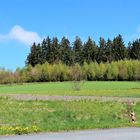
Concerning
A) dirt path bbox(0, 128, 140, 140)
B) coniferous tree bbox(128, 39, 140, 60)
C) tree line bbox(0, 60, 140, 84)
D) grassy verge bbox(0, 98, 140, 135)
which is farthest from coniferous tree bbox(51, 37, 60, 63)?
dirt path bbox(0, 128, 140, 140)

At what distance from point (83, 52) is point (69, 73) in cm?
3457

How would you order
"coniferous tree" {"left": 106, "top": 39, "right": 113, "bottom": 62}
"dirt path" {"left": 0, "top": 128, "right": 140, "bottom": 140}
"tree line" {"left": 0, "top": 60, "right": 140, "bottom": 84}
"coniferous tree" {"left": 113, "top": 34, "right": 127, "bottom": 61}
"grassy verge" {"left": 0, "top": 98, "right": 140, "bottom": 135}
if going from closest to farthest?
"dirt path" {"left": 0, "top": 128, "right": 140, "bottom": 140}, "grassy verge" {"left": 0, "top": 98, "right": 140, "bottom": 135}, "tree line" {"left": 0, "top": 60, "right": 140, "bottom": 84}, "coniferous tree" {"left": 113, "top": 34, "right": 127, "bottom": 61}, "coniferous tree" {"left": 106, "top": 39, "right": 113, "bottom": 62}

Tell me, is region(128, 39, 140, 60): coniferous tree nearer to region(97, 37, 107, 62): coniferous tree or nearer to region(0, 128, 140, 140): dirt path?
region(97, 37, 107, 62): coniferous tree

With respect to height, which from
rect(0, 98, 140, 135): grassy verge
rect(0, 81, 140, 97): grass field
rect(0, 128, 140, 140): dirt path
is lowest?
rect(0, 128, 140, 140): dirt path

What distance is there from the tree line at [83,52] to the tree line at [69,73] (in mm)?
18673

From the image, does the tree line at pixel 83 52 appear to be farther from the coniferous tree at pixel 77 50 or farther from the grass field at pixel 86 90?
the grass field at pixel 86 90

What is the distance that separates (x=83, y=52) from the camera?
18225 centimetres

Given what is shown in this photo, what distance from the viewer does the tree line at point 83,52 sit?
178000 mm

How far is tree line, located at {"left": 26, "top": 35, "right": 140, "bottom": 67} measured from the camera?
178000mm

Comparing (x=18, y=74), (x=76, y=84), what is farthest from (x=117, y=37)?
(x=76, y=84)

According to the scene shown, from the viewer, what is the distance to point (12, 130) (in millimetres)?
16453

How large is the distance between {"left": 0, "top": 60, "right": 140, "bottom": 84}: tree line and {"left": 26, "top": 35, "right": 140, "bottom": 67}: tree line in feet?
61.3

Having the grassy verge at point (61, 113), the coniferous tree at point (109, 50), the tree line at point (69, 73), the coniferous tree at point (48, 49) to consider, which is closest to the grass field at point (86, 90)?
the grassy verge at point (61, 113)

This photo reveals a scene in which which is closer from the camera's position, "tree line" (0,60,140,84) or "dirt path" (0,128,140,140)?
"dirt path" (0,128,140,140)
